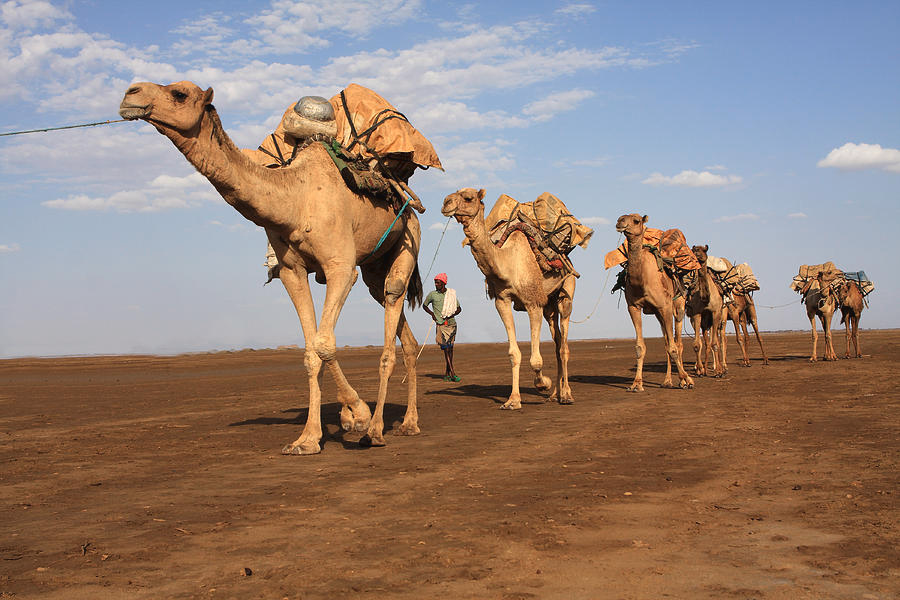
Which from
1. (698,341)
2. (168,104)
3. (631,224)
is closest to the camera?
(168,104)

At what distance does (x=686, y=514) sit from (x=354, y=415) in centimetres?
536

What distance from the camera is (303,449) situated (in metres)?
9.01

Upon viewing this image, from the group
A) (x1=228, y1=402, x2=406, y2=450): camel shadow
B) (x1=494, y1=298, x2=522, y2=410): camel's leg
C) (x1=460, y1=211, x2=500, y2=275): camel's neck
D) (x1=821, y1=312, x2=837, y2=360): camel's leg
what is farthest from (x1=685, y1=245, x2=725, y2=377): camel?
(x1=228, y1=402, x2=406, y2=450): camel shadow

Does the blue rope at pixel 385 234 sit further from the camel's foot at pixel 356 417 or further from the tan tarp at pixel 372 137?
the camel's foot at pixel 356 417

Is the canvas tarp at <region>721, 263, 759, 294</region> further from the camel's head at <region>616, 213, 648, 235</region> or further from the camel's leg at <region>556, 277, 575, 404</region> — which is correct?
the camel's leg at <region>556, 277, 575, 404</region>

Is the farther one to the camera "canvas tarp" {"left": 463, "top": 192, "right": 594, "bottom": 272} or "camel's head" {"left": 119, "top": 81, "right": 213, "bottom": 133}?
"canvas tarp" {"left": 463, "top": 192, "right": 594, "bottom": 272}

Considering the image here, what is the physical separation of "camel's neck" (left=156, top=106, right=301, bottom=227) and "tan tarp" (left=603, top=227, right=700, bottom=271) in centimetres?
1076

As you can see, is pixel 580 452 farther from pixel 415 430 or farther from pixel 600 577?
pixel 600 577

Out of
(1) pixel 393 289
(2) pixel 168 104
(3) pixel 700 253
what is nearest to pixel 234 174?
(2) pixel 168 104

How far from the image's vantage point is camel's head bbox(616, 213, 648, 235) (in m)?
16.2

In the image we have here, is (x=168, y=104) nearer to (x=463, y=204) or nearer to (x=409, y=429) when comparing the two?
(x=409, y=429)

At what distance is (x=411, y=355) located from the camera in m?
10.9

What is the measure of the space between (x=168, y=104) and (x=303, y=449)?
3892mm

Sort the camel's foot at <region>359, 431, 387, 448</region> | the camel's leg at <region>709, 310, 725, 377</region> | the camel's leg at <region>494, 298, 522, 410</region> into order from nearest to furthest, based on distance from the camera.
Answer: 1. the camel's foot at <region>359, 431, 387, 448</region>
2. the camel's leg at <region>494, 298, 522, 410</region>
3. the camel's leg at <region>709, 310, 725, 377</region>
